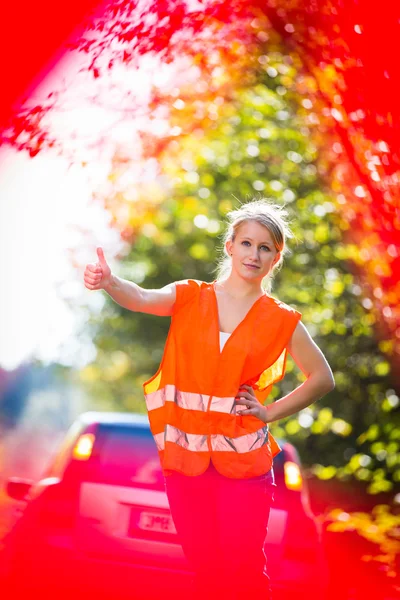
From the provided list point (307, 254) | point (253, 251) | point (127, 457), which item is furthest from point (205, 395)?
point (307, 254)

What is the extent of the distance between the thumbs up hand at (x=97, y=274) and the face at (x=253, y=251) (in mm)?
650

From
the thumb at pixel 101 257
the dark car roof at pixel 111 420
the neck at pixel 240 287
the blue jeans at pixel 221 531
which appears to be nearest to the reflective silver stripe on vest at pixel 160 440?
the blue jeans at pixel 221 531

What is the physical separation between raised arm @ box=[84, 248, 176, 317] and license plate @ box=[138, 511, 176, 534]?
7.06 ft

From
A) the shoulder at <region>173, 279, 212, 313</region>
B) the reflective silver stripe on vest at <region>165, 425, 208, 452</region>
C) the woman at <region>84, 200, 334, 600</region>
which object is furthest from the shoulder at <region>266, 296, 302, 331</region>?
the reflective silver stripe on vest at <region>165, 425, 208, 452</region>

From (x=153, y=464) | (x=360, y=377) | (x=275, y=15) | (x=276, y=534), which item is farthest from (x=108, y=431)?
(x=360, y=377)

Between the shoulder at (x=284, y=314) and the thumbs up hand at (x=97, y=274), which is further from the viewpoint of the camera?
the shoulder at (x=284, y=314)

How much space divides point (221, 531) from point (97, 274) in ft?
3.78

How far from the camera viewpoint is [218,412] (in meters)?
3.87

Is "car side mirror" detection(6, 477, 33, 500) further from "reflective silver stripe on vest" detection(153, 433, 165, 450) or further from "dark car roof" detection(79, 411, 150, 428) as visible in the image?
"reflective silver stripe on vest" detection(153, 433, 165, 450)

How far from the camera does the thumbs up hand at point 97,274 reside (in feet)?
12.0

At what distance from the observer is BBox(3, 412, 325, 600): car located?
5602 millimetres

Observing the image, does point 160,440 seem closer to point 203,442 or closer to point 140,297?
point 203,442

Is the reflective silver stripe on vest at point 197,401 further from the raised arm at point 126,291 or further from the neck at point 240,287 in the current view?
the neck at point 240,287

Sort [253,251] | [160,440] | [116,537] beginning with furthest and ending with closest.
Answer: [116,537] → [253,251] → [160,440]
